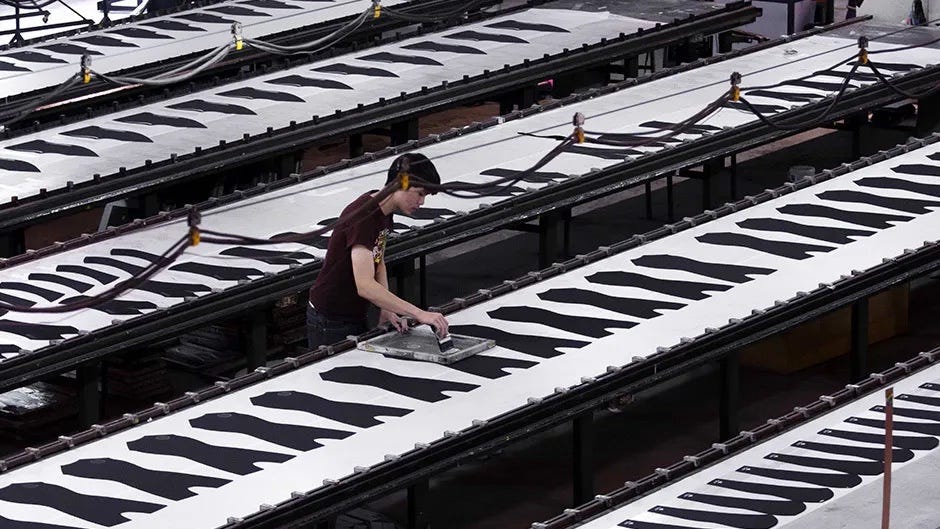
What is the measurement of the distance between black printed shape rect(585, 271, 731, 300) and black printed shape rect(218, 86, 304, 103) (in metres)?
3.29

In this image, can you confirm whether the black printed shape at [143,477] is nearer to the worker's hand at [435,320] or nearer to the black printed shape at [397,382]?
the black printed shape at [397,382]

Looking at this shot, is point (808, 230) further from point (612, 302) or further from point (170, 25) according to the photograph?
point (170, 25)

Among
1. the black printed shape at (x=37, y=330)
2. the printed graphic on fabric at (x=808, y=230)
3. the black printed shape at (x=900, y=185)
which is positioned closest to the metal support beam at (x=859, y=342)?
the printed graphic on fabric at (x=808, y=230)

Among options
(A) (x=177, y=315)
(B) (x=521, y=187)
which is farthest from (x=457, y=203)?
(A) (x=177, y=315)

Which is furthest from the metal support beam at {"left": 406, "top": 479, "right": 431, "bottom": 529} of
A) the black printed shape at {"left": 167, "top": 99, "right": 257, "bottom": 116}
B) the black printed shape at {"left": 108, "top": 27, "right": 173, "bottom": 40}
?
the black printed shape at {"left": 108, "top": 27, "right": 173, "bottom": 40}

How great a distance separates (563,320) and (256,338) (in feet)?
4.56

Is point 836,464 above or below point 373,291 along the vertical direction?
below

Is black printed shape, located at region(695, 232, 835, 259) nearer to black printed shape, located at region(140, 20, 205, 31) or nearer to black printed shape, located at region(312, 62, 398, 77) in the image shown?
black printed shape, located at region(312, 62, 398, 77)

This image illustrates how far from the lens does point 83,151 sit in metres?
9.56

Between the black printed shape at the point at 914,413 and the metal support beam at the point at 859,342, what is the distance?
134 centimetres

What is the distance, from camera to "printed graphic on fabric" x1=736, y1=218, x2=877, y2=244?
8039 millimetres

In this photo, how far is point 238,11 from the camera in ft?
41.9

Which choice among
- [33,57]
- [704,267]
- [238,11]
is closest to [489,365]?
[704,267]

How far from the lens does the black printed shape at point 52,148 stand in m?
9.54
